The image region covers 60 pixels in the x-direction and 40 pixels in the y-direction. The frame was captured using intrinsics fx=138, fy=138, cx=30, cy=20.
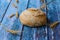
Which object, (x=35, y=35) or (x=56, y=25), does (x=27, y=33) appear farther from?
(x=56, y=25)

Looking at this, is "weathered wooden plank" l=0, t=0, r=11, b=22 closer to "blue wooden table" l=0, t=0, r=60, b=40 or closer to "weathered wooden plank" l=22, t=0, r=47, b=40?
"blue wooden table" l=0, t=0, r=60, b=40

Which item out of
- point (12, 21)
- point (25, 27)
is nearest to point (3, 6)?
point (12, 21)

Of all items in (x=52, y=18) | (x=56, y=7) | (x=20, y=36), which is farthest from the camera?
(x=56, y=7)

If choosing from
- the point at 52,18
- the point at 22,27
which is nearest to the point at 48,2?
the point at 52,18

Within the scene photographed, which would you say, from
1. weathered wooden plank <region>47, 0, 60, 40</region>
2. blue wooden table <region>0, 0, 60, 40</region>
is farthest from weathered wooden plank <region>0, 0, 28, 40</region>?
weathered wooden plank <region>47, 0, 60, 40</region>

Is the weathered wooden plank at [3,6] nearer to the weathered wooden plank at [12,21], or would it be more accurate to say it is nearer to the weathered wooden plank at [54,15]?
the weathered wooden plank at [12,21]

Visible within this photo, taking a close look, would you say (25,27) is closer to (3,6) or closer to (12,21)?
(12,21)

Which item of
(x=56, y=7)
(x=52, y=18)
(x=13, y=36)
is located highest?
(x=56, y=7)

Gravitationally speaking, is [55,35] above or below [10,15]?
below
